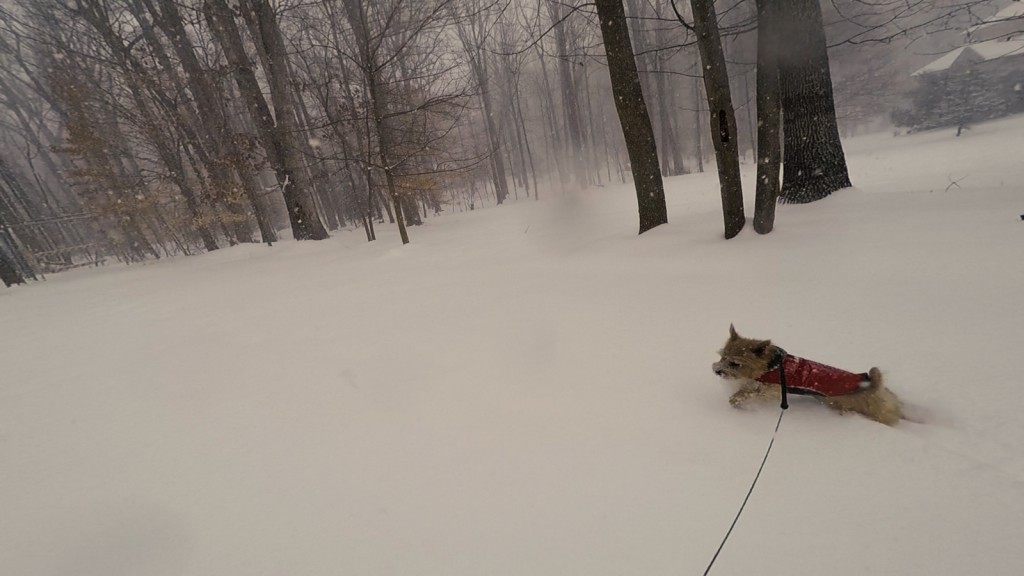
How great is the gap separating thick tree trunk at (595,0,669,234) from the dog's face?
14.0 feet

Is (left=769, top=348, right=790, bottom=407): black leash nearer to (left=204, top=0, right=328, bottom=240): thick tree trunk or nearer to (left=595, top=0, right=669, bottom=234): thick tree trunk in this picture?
(left=595, top=0, right=669, bottom=234): thick tree trunk

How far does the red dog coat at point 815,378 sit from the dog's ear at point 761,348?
0.10 m

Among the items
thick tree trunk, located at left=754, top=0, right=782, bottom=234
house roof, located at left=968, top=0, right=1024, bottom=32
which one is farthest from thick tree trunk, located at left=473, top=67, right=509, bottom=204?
thick tree trunk, located at left=754, top=0, right=782, bottom=234

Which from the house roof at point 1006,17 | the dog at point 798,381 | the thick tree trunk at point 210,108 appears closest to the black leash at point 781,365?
the dog at point 798,381

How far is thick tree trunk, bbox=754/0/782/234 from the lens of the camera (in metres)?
4.49

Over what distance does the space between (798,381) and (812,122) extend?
590 centimetres

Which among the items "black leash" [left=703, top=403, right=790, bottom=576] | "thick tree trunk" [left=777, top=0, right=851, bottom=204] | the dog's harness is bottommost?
"black leash" [left=703, top=403, right=790, bottom=576]

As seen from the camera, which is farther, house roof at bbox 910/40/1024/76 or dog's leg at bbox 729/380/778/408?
house roof at bbox 910/40/1024/76

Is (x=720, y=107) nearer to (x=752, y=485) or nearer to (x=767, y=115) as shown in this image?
(x=767, y=115)

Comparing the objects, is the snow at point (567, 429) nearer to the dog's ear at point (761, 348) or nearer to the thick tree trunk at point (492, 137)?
the dog's ear at point (761, 348)

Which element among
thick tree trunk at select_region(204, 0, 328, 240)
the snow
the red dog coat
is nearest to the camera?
the snow

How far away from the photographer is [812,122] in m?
6.00

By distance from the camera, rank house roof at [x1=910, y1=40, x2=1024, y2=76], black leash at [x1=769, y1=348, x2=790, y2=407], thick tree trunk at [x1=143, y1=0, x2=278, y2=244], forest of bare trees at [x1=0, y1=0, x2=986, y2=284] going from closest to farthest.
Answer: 1. black leash at [x1=769, y1=348, x2=790, y2=407]
2. forest of bare trees at [x1=0, y1=0, x2=986, y2=284]
3. thick tree trunk at [x1=143, y1=0, x2=278, y2=244]
4. house roof at [x1=910, y1=40, x2=1024, y2=76]

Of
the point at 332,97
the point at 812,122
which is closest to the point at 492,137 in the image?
the point at 332,97
